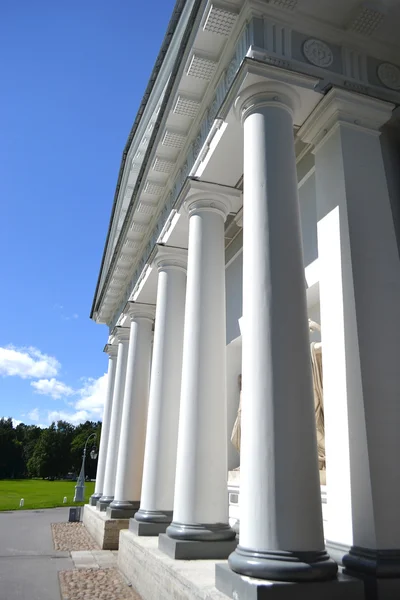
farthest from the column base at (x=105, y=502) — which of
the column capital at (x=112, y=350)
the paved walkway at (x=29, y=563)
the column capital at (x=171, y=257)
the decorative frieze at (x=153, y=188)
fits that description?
the decorative frieze at (x=153, y=188)

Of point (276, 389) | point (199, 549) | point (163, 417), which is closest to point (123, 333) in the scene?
point (163, 417)

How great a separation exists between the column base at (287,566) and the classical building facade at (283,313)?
3cm

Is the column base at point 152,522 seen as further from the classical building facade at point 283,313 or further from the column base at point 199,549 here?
the column base at point 199,549

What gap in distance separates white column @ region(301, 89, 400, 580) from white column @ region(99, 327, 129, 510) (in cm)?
2247

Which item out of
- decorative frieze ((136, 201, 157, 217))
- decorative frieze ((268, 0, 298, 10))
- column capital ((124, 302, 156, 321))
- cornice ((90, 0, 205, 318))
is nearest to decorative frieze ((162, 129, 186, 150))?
cornice ((90, 0, 205, 318))

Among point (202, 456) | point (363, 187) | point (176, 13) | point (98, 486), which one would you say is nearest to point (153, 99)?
point (176, 13)

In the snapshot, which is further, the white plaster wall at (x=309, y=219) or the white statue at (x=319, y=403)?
the white plaster wall at (x=309, y=219)

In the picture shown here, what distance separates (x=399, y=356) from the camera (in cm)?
1029

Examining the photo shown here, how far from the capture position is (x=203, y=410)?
13672 millimetres

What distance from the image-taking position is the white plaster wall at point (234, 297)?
19562 mm

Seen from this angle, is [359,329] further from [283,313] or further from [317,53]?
[317,53]

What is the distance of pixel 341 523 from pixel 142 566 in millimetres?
7892

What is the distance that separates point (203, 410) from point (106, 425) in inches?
1013

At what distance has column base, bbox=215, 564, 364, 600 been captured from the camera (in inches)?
301
